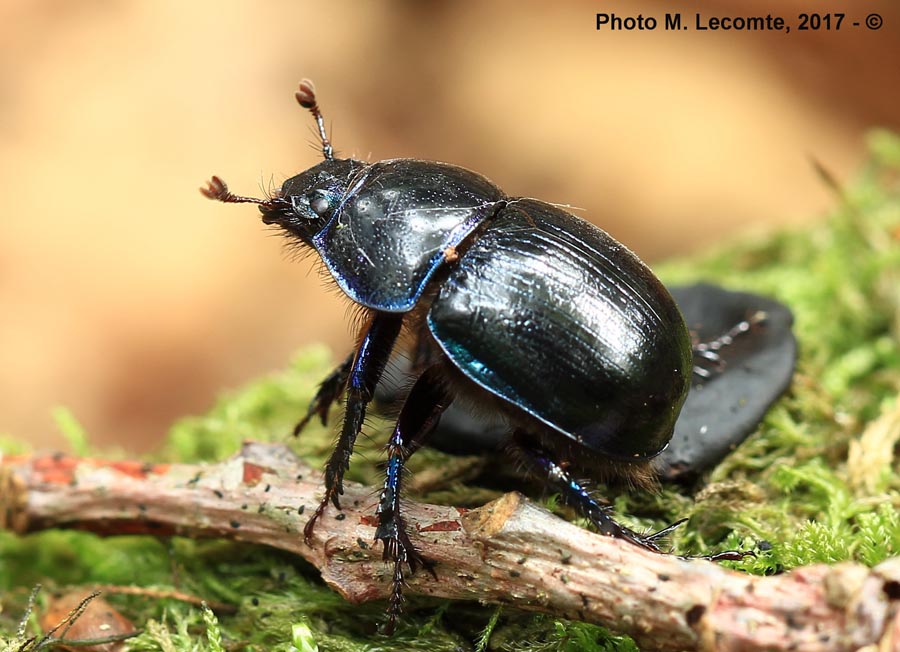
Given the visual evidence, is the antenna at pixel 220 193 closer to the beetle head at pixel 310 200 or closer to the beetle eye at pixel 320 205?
the beetle head at pixel 310 200

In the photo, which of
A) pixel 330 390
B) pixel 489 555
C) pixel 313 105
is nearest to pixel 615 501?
pixel 489 555

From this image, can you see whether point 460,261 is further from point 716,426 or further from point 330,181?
point 716,426

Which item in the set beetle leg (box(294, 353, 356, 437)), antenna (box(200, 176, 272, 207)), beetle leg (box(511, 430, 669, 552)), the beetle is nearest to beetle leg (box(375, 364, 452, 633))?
the beetle

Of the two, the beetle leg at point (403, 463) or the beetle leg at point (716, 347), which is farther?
A: the beetle leg at point (716, 347)

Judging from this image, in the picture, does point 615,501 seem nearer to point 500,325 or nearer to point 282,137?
point 500,325

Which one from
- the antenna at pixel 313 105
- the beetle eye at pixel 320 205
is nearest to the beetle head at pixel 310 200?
the beetle eye at pixel 320 205

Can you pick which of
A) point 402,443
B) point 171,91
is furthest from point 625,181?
point 402,443
